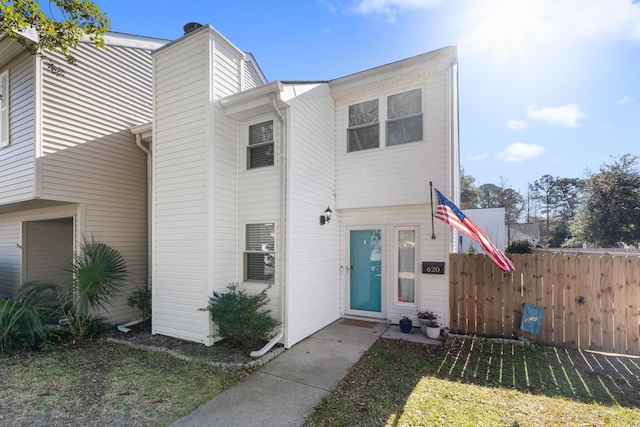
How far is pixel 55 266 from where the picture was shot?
8.72 m

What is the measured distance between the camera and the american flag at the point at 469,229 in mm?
5031

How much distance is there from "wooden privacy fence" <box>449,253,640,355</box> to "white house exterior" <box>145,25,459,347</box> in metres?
0.47

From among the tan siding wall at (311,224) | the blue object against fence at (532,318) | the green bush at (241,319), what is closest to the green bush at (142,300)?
the green bush at (241,319)

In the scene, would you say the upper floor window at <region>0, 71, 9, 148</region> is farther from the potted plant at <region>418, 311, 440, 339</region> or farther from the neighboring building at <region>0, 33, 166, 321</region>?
the potted plant at <region>418, 311, 440, 339</region>

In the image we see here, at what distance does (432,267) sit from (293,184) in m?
3.26

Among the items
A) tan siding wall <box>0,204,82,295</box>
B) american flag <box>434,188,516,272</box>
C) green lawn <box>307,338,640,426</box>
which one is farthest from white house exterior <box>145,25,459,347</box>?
tan siding wall <box>0,204,82,295</box>

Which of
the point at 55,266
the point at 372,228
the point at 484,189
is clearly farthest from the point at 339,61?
the point at 484,189

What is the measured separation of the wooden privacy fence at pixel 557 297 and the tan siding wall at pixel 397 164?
5.51 ft

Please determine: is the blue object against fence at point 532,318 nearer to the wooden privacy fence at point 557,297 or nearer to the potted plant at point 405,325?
the wooden privacy fence at point 557,297

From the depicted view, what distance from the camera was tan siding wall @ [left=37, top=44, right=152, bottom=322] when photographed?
6234 mm

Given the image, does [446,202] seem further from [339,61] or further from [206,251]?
[339,61]

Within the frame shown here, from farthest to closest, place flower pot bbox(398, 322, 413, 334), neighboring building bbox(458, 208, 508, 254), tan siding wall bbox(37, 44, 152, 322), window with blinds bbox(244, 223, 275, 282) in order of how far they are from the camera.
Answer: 1. neighboring building bbox(458, 208, 508, 254)
2. tan siding wall bbox(37, 44, 152, 322)
3. flower pot bbox(398, 322, 413, 334)
4. window with blinds bbox(244, 223, 275, 282)

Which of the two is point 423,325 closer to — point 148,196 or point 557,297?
point 557,297

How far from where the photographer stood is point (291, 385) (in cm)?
394
